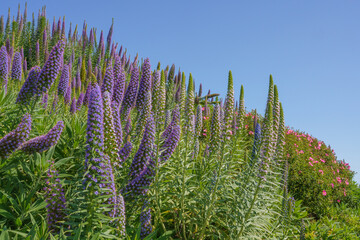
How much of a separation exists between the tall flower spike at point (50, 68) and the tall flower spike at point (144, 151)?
1.27 m

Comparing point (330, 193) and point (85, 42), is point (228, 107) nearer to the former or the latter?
point (330, 193)

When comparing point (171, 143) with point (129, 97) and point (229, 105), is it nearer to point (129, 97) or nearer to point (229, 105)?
point (229, 105)

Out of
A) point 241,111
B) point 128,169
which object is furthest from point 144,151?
point 241,111

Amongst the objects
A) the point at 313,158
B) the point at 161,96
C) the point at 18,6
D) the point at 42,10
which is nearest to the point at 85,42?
the point at 42,10

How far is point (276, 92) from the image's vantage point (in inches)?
114

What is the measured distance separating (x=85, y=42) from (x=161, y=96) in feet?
52.1

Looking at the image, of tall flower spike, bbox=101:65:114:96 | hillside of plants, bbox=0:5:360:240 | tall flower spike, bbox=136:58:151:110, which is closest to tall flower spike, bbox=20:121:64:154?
hillside of plants, bbox=0:5:360:240

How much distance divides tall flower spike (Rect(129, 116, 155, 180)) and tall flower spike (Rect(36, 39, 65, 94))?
1268 millimetres

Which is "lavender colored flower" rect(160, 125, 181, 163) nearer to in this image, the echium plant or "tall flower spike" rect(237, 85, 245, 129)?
"tall flower spike" rect(237, 85, 245, 129)

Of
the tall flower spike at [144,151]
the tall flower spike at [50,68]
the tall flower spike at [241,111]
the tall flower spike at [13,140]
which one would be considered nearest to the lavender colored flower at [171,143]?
the tall flower spike at [144,151]

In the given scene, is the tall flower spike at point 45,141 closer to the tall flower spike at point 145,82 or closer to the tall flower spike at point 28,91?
the tall flower spike at point 28,91

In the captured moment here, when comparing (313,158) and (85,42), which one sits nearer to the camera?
(313,158)

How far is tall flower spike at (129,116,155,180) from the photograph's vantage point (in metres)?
2.44

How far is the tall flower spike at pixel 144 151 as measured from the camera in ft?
8.00
